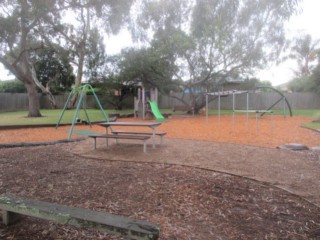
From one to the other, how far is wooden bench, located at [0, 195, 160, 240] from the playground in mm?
267

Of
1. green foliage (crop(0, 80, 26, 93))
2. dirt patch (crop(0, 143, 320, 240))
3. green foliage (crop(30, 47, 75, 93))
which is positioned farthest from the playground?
green foliage (crop(0, 80, 26, 93))

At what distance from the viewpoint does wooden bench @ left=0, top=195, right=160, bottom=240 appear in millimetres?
1926

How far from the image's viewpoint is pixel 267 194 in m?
3.45

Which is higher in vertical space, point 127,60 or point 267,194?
point 127,60

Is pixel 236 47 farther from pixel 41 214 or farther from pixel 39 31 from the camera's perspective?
pixel 41 214


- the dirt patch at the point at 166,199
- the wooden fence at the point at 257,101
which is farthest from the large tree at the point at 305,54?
the dirt patch at the point at 166,199

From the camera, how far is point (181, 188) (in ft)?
11.8

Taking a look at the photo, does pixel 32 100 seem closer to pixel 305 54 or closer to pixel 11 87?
pixel 11 87

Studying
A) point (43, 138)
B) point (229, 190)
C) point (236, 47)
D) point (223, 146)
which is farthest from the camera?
point (236, 47)

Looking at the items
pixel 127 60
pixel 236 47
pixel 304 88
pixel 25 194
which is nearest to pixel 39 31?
pixel 127 60

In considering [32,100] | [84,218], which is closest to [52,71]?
[32,100]

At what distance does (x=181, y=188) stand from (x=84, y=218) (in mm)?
1740

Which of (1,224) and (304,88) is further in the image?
(304,88)

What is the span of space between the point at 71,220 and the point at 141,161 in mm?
2919
